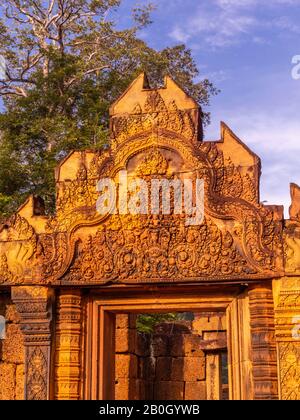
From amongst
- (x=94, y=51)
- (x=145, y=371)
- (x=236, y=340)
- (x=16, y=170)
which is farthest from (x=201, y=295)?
(x=94, y=51)

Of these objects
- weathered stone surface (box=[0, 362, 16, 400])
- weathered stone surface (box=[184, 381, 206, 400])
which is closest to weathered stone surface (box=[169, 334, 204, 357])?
weathered stone surface (box=[184, 381, 206, 400])

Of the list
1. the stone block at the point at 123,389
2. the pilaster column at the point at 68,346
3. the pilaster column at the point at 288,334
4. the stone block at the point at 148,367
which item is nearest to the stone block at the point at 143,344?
the stone block at the point at 148,367

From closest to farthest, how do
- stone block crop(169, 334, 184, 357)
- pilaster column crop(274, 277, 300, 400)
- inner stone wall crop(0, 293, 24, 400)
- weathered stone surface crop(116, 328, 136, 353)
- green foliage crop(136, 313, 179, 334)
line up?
pilaster column crop(274, 277, 300, 400) < inner stone wall crop(0, 293, 24, 400) < weathered stone surface crop(116, 328, 136, 353) < stone block crop(169, 334, 184, 357) < green foliage crop(136, 313, 179, 334)

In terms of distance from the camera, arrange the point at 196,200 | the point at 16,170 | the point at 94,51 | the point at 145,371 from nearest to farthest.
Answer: the point at 196,200 → the point at 145,371 → the point at 16,170 → the point at 94,51

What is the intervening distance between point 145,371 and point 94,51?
9.96 metres

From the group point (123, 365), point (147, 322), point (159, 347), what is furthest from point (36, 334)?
point (147, 322)

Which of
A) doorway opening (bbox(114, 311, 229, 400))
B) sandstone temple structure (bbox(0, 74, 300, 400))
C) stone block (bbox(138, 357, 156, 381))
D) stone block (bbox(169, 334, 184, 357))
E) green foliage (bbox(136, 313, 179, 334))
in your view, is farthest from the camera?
green foliage (bbox(136, 313, 179, 334))

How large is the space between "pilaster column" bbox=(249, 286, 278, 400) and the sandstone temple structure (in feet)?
0.04

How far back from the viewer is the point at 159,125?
333 inches

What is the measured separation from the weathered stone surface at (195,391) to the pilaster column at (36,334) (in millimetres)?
8173

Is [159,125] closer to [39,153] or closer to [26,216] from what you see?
[26,216]

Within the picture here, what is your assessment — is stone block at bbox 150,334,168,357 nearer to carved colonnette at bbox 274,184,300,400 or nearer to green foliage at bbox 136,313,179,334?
green foliage at bbox 136,313,179,334

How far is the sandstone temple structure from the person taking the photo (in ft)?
25.9
